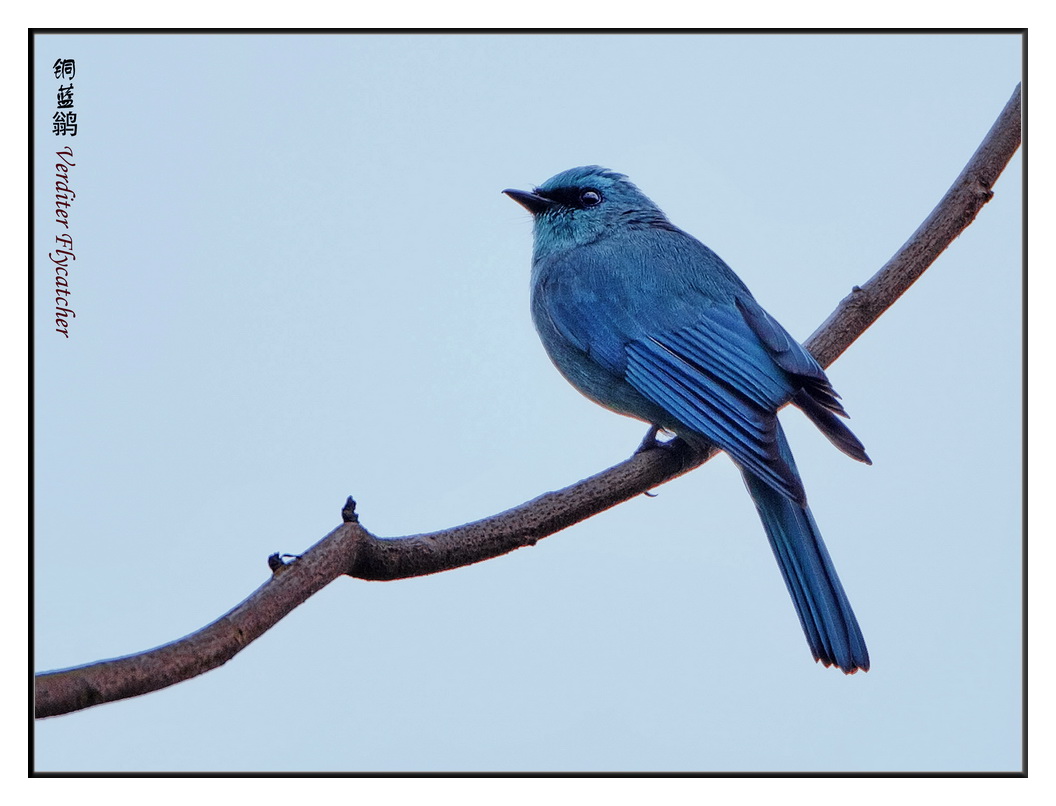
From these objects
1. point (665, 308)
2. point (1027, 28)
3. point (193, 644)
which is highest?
point (1027, 28)

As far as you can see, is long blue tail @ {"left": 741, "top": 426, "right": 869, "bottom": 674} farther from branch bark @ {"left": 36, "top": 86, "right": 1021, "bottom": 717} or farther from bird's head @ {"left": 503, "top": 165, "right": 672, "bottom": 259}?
bird's head @ {"left": 503, "top": 165, "right": 672, "bottom": 259}

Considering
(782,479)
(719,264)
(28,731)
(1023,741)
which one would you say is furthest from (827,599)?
(28,731)

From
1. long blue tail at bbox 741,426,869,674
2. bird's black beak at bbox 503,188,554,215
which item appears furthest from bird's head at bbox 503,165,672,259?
long blue tail at bbox 741,426,869,674

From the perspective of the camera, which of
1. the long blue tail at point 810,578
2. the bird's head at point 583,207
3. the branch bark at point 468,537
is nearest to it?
the branch bark at point 468,537

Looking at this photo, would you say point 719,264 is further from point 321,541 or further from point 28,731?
point 28,731

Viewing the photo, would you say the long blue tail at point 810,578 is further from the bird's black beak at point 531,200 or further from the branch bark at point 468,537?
the bird's black beak at point 531,200

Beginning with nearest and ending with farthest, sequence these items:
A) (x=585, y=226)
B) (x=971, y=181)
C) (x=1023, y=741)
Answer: (x=1023, y=741), (x=971, y=181), (x=585, y=226)

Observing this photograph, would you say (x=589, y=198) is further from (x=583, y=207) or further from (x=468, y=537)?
(x=468, y=537)

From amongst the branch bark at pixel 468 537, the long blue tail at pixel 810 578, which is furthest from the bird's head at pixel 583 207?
the long blue tail at pixel 810 578
